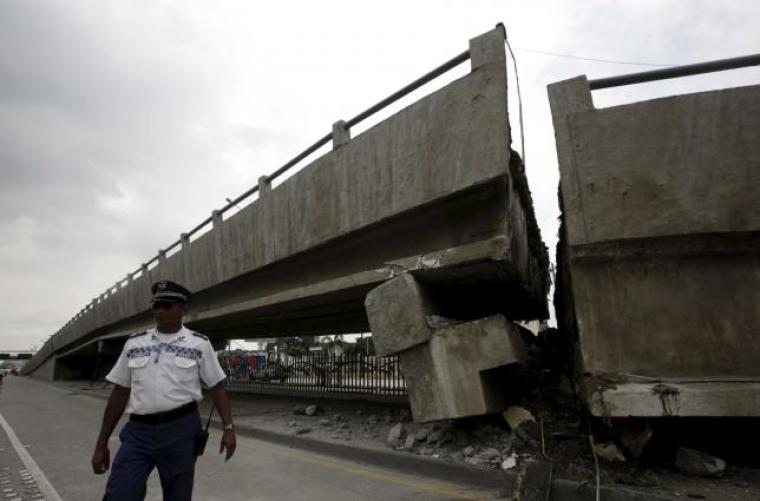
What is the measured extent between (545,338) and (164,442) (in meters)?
8.63

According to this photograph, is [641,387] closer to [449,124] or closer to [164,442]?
[449,124]

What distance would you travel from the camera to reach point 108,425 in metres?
3.23

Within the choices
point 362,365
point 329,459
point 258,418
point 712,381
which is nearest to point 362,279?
point 329,459

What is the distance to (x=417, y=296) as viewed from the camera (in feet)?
19.6

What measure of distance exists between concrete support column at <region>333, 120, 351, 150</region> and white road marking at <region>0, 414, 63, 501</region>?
5340 millimetres

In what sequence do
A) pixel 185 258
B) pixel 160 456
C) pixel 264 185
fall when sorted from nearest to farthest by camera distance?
pixel 160 456
pixel 264 185
pixel 185 258

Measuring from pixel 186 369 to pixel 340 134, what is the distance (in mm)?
5032

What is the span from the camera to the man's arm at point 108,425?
10.4 feet

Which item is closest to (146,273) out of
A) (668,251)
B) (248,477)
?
(248,477)

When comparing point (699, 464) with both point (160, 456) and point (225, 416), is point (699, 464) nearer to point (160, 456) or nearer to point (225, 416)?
point (225, 416)

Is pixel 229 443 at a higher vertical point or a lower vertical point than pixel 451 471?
higher

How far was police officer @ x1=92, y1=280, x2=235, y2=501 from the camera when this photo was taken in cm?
300

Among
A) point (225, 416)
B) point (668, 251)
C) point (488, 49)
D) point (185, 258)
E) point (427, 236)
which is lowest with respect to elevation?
point (225, 416)

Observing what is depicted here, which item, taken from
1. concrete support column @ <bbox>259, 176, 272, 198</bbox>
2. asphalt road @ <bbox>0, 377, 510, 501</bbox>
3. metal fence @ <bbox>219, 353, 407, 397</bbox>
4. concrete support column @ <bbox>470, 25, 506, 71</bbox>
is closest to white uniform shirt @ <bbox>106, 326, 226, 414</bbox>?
asphalt road @ <bbox>0, 377, 510, 501</bbox>
